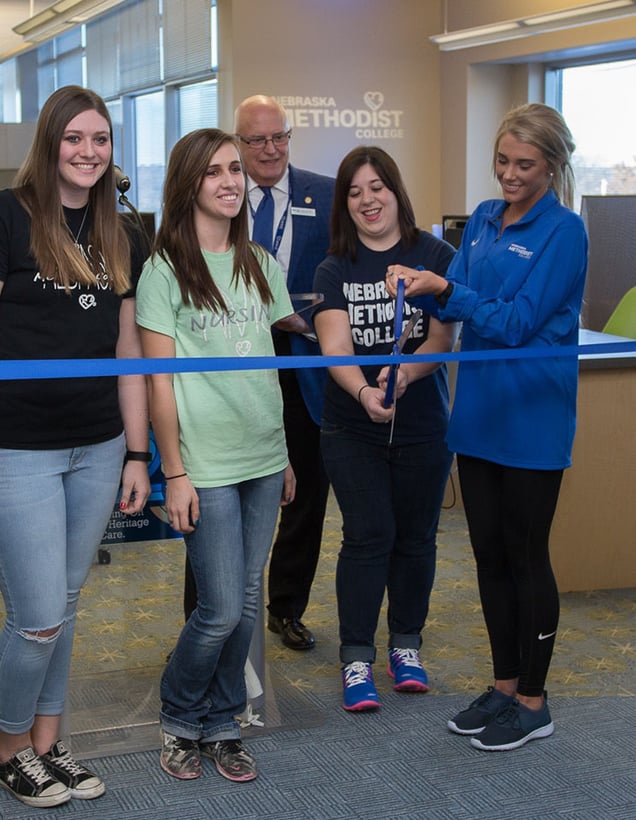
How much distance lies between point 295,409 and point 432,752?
43.0 inches

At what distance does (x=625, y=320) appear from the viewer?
15.7 ft

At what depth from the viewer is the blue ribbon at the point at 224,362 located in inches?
86.4

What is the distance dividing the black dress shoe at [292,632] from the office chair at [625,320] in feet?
6.35

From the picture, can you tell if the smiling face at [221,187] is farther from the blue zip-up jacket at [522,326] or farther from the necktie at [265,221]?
the necktie at [265,221]

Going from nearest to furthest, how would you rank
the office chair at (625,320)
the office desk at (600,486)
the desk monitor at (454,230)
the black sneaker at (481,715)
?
the black sneaker at (481,715), the office desk at (600,486), the office chair at (625,320), the desk monitor at (454,230)

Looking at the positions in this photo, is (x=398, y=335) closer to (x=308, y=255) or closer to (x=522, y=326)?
(x=522, y=326)

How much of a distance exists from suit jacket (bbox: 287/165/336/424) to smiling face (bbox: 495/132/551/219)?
75 centimetres

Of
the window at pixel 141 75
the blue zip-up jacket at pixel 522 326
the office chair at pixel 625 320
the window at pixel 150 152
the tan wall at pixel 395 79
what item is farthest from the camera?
the window at pixel 150 152

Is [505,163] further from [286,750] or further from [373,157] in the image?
[286,750]

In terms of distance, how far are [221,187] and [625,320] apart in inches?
108

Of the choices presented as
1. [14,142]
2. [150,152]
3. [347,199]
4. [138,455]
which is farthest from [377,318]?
[150,152]

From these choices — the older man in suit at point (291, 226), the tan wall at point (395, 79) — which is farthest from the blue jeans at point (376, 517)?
the tan wall at point (395, 79)

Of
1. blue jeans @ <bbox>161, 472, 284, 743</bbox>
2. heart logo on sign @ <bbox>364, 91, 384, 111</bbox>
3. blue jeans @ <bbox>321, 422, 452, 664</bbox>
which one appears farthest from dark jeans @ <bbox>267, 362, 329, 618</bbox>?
heart logo on sign @ <bbox>364, 91, 384, 111</bbox>

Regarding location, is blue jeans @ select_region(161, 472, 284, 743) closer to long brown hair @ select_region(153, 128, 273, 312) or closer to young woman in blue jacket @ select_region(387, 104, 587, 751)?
long brown hair @ select_region(153, 128, 273, 312)
